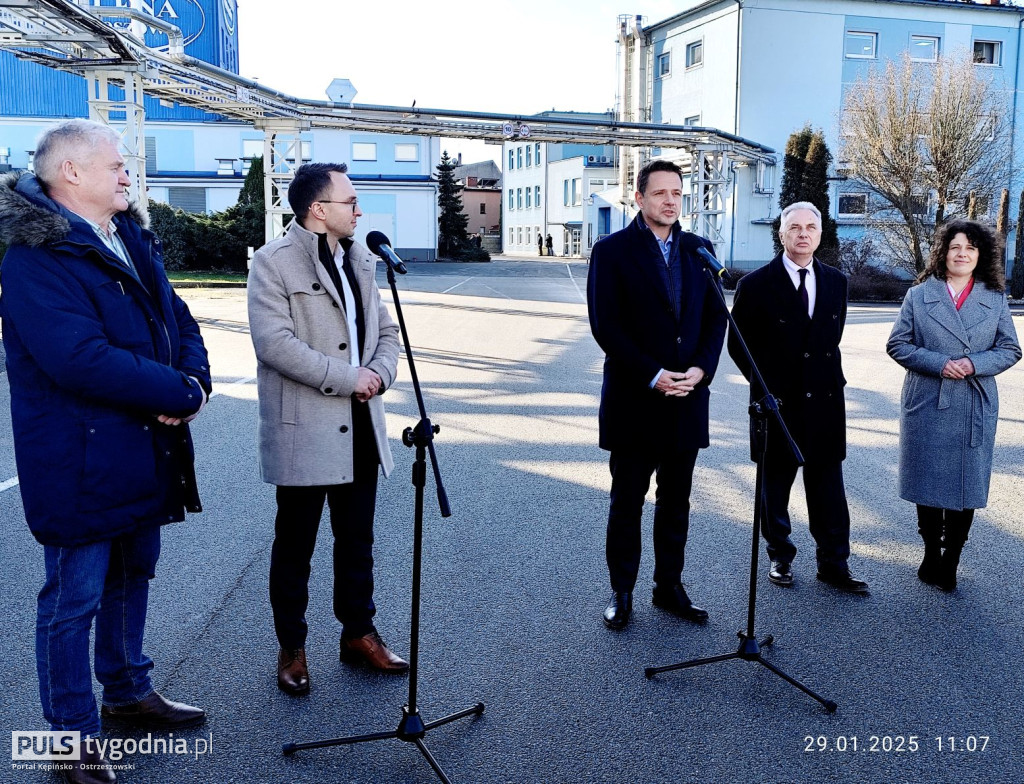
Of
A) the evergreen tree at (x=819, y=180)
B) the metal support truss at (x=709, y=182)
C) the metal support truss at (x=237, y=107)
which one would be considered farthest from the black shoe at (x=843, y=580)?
the evergreen tree at (x=819, y=180)

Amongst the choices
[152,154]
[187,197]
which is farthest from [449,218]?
[152,154]

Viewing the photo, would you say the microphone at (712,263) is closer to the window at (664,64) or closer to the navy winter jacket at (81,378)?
the navy winter jacket at (81,378)

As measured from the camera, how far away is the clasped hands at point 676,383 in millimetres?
4457

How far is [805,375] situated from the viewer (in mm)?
5062

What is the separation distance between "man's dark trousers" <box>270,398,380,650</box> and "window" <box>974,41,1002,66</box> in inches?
1740

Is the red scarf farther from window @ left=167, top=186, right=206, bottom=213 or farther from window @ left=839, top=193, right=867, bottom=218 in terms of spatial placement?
window @ left=167, top=186, right=206, bottom=213

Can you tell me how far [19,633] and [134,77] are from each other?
16878mm

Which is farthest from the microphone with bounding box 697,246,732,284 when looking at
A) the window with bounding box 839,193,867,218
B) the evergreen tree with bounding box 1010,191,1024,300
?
the window with bounding box 839,193,867,218

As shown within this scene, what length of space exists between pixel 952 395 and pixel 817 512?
3.03 feet

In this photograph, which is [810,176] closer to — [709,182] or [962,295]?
[709,182]

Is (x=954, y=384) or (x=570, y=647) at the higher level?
(x=954, y=384)

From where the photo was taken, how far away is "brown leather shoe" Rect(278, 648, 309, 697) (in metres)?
3.83

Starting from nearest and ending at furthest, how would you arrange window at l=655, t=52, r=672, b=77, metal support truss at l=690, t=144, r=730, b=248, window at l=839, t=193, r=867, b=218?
metal support truss at l=690, t=144, r=730, b=248, window at l=839, t=193, r=867, b=218, window at l=655, t=52, r=672, b=77

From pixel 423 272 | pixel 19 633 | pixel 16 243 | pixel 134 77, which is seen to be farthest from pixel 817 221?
pixel 423 272
